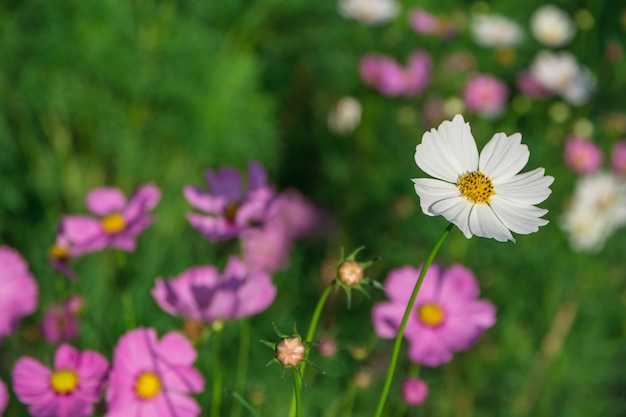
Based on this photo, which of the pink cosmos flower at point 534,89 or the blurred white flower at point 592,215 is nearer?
the blurred white flower at point 592,215

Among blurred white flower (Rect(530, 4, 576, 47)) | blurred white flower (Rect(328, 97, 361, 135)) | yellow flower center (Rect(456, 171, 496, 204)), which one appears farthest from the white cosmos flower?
blurred white flower (Rect(530, 4, 576, 47))

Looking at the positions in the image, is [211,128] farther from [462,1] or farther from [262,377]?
[462,1]

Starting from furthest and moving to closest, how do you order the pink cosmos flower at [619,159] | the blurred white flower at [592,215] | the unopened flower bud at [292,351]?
the pink cosmos flower at [619,159] < the blurred white flower at [592,215] < the unopened flower bud at [292,351]

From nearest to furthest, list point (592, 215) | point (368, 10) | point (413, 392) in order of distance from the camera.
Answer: point (413, 392) < point (592, 215) < point (368, 10)

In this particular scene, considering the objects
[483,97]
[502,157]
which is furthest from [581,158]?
[502,157]

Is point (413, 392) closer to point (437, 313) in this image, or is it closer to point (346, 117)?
point (437, 313)

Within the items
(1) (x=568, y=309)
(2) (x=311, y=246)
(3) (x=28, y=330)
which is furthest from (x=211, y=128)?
(1) (x=568, y=309)

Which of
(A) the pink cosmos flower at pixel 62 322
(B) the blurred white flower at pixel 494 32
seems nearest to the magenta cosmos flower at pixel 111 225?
(A) the pink cosmos flower at pixel 62 322

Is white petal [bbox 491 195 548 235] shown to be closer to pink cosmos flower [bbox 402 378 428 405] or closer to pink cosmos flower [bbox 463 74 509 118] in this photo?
pink cosmos flower [bbox 402 378 428 405]

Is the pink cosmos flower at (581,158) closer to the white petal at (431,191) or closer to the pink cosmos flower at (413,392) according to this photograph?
the pink cosmos flower at (413,392)
